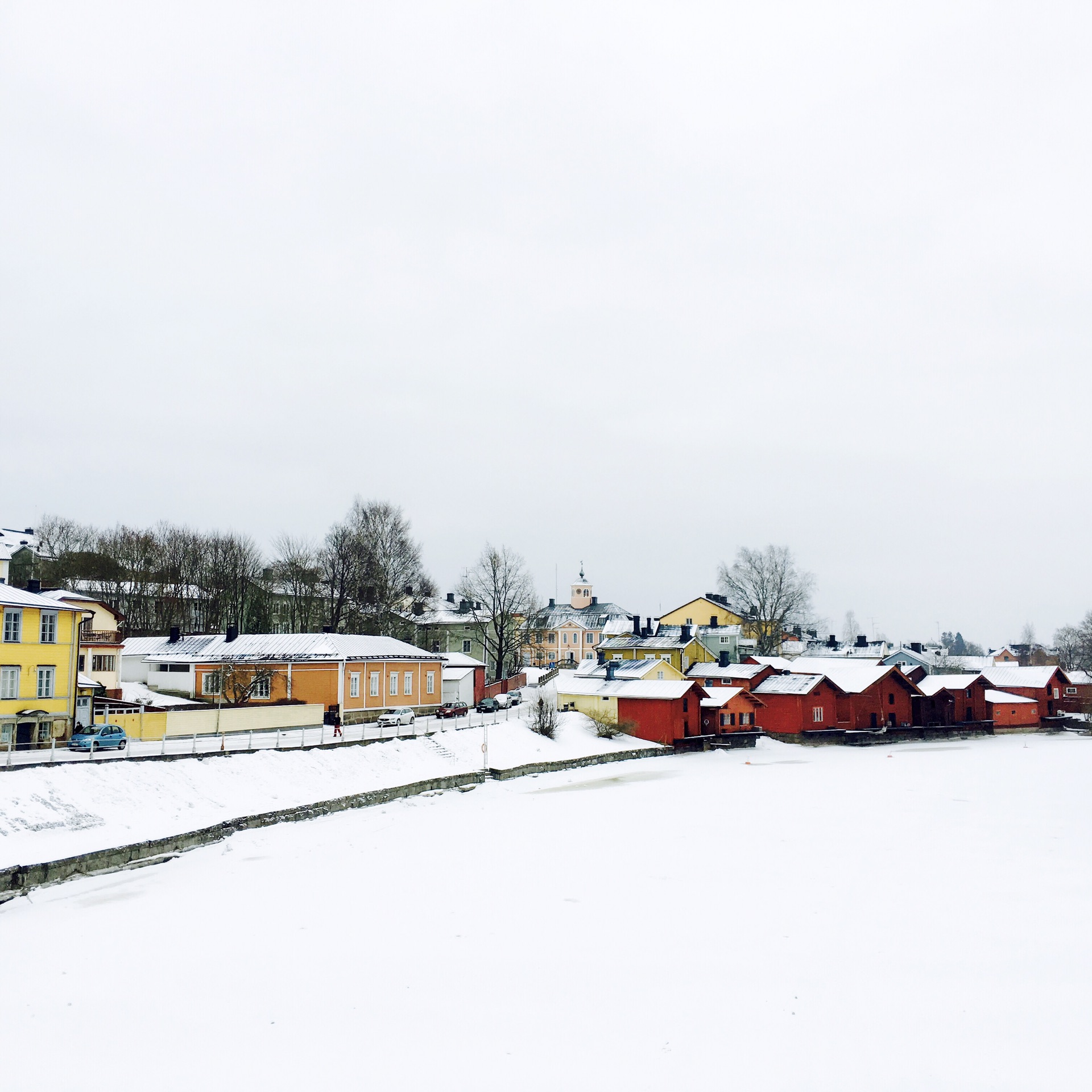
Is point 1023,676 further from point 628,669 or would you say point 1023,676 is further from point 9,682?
point 9,682

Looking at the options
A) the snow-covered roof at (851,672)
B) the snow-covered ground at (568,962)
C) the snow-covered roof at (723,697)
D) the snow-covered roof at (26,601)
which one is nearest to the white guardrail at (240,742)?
the snow-covered roof at (26,601)

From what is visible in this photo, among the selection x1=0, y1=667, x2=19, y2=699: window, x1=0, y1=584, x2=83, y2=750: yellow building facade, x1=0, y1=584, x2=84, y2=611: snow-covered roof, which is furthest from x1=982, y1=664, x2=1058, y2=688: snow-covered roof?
x1=0, y1=667, x2=19, y2=699: window

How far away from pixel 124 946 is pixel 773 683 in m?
53.1

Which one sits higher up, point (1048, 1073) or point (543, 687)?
point (543, 687)

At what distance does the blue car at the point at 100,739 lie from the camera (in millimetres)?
31562

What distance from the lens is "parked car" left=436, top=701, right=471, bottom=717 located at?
172 ft

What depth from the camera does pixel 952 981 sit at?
15.1m

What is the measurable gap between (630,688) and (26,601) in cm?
3391

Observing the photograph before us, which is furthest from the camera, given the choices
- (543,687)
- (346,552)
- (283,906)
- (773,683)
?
(346,552)

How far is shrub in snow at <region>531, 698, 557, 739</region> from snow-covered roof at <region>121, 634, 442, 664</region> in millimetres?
9529

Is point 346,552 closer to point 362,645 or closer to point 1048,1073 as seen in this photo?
point 362,645

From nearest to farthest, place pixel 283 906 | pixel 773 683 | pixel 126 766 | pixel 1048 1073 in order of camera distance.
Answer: pixel 1048 1073 < pixel 283 906 < pixel 126 766 < pixel 773 683

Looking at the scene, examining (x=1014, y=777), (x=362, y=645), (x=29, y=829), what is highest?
(x=362, y=645)

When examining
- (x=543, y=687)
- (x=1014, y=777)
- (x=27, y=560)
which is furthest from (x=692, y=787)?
(x=27, y=560)
